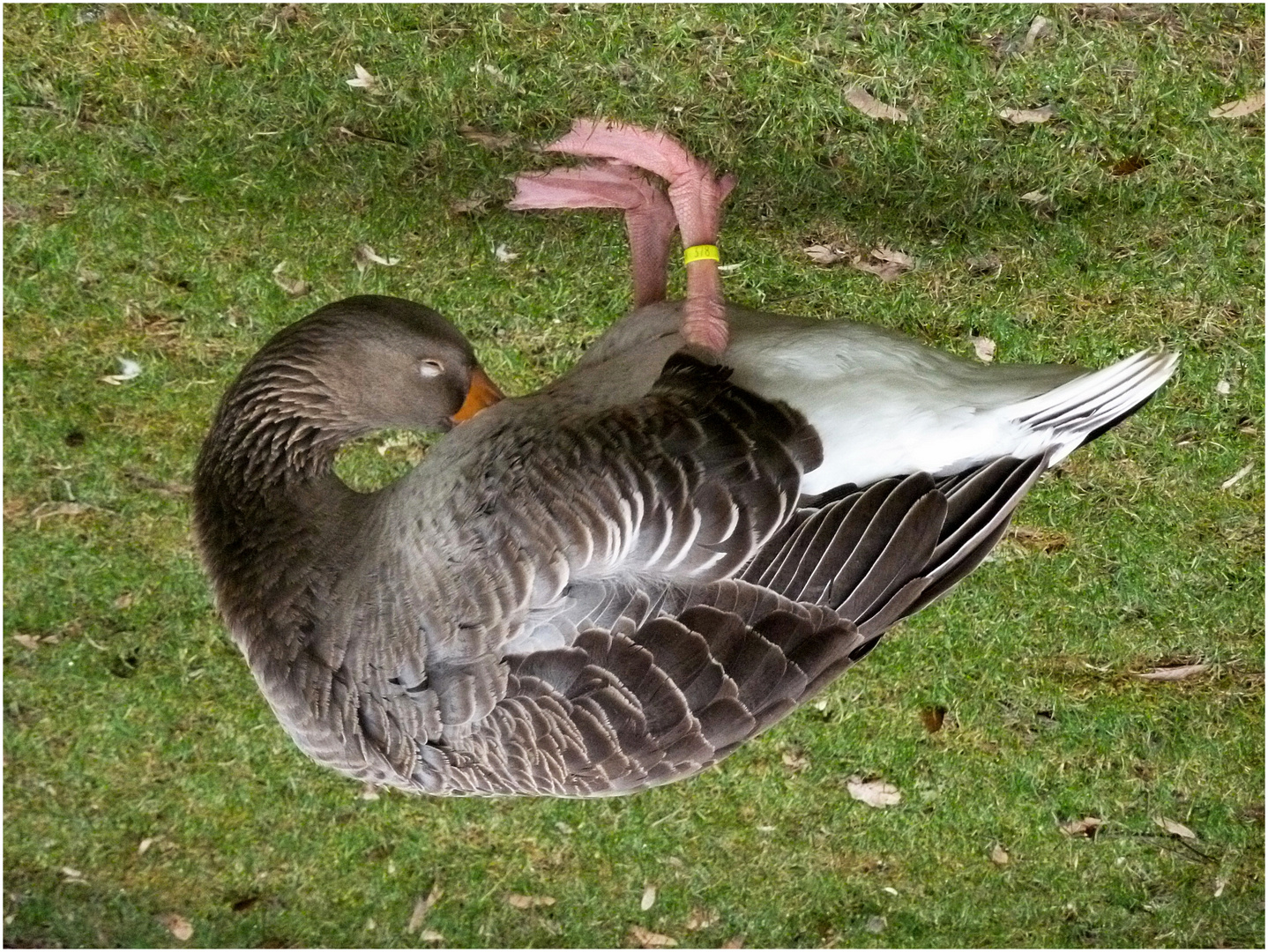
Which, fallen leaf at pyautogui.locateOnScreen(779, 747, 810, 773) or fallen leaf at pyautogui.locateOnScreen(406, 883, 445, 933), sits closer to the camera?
fallen leaf at pyautogui.locateOnScreen(779, 747, 810, 773)

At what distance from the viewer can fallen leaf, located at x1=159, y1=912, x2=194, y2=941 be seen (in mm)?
3234

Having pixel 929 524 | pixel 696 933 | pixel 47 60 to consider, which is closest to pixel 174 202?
pixel 47 60

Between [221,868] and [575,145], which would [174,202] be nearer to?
[575,145]

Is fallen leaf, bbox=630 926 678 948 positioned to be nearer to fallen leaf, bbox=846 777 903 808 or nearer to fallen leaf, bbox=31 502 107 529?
fallen leaf, bbox=846 777 903 808

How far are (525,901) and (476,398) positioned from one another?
2020 mm

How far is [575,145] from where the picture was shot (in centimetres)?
222

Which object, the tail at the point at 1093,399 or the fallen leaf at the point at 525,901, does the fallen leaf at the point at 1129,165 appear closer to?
the tail at the point at 1093,399

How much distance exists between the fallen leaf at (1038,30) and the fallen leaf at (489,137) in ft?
4.45

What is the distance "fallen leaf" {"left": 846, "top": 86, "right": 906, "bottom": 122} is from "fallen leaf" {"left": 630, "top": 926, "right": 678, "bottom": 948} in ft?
8.77

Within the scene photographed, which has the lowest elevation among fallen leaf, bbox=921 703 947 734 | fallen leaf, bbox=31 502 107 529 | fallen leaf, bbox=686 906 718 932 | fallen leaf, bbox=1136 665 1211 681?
fallen leaf, bbox=686 906 718 932

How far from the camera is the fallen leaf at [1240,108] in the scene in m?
2.36

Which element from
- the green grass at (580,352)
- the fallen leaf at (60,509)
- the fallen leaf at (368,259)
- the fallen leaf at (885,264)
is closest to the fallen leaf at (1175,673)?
the green grass at (580,352)

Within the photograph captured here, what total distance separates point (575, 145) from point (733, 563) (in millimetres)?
1169

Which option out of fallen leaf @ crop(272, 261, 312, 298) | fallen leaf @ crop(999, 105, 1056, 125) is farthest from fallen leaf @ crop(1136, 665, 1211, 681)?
fallen leaf @ crop(272, 261, 312, 298)
